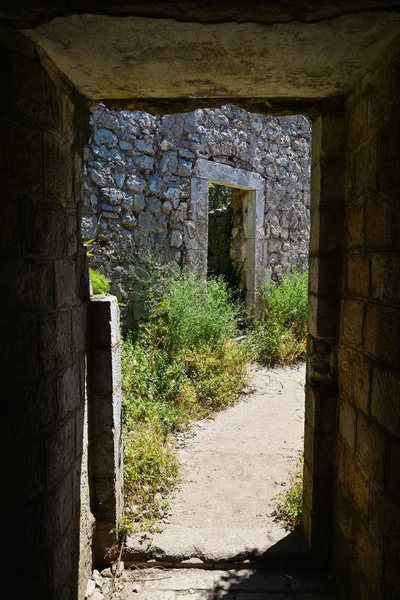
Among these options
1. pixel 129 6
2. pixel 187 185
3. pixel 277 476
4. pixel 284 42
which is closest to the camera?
pixel 129 6

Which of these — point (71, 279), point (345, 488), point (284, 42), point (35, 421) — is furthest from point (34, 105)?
point (345, 488)

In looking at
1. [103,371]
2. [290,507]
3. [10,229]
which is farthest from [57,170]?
[290,507]

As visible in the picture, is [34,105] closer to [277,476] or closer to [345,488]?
[345,488]

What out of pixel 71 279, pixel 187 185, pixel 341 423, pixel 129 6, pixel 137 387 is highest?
pixel 187 185

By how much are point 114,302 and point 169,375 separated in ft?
8.11

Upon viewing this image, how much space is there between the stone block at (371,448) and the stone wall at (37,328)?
1341mm

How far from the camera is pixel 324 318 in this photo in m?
2.22

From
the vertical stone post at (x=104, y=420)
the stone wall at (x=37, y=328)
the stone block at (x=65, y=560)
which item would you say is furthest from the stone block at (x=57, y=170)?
the stone block at (x=65, y=560)

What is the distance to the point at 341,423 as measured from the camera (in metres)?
2.16

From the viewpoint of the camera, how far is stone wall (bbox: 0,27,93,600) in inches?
56.2

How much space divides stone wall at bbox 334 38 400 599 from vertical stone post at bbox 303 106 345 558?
0.25 feet

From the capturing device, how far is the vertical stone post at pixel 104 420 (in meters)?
2.25

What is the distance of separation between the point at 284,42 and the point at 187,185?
429 cm

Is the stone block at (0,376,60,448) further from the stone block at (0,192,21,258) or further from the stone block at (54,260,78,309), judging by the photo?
the stone block at (0,192,21,258)
